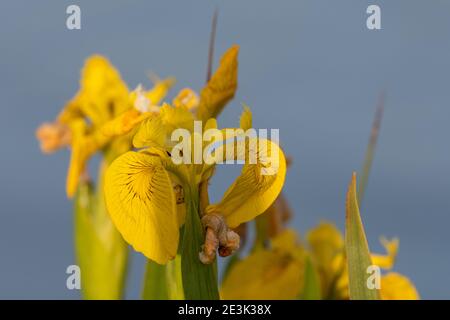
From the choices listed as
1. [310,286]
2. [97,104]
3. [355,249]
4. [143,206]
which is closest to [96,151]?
[97,104]

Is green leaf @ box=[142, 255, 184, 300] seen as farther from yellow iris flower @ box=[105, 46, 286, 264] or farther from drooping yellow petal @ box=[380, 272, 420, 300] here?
drooping yellow petal @ box=[380, 272, 420, 300]

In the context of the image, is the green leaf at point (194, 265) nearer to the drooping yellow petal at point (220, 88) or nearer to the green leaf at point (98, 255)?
the drooping yellow petal at point (220, 88)

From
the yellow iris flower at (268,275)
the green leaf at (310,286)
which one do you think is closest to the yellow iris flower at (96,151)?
the yellow iris flower at (268,275)

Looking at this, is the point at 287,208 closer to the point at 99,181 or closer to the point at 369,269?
the point at 99,181

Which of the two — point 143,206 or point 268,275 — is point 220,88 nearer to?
point 143,206

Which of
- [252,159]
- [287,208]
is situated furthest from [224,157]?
[287,208]
